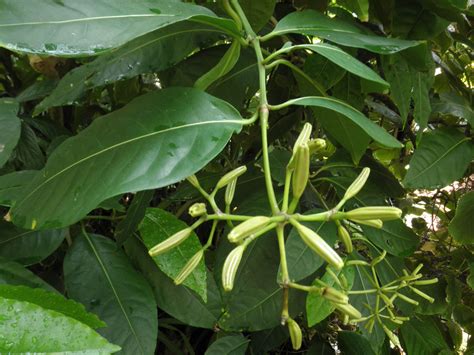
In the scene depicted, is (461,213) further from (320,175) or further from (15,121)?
(15,121)

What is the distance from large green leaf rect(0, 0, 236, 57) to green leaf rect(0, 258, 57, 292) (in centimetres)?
30

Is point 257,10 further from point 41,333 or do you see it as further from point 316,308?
point 41,333

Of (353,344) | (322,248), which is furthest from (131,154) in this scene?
(353,344)

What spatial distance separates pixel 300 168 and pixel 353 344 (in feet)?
1.86

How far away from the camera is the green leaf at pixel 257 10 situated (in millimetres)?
670

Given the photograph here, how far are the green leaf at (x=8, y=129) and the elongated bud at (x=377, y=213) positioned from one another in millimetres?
432

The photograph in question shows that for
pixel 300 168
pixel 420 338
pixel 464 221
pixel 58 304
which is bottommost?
pixel 420 338

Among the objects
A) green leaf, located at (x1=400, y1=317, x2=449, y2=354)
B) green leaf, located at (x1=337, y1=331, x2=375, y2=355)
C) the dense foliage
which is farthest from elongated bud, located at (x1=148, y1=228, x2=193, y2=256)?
green leaf, located at (x1=400, y1=317, x2=449, y2=354)

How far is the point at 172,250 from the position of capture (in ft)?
2.05

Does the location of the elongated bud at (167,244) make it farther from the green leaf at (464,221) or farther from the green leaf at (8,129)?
the green leaf at (464,221)

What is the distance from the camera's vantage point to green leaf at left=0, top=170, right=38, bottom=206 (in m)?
0.57

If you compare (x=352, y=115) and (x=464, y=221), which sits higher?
(x=352, y=115)

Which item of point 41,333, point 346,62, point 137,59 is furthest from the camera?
point 137,59

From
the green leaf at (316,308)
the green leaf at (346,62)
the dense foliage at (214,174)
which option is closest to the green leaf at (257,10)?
the dense foliage at (214,174)
